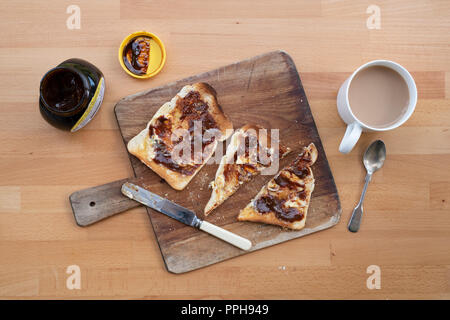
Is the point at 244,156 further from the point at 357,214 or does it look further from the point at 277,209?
the point at 357,214

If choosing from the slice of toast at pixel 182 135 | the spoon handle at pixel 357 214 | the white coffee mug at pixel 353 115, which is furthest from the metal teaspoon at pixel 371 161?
the slice of toast at pixel 182 135

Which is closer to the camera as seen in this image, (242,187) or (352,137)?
(352,137)

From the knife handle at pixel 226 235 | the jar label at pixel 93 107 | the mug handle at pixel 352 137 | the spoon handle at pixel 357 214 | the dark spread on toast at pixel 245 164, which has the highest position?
the jar label at pixel 93 107

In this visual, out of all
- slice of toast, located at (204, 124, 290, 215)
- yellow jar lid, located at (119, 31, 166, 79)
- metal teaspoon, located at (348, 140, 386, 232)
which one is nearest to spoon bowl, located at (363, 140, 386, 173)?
metal teaspoon, located at (348, 140, 386, 232)

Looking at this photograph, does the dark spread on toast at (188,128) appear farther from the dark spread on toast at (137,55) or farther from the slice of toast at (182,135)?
the dark spread on toast at (137,55)

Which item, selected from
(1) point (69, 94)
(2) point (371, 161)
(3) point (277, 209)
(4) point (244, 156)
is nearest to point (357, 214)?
(2) point (371, 161)
